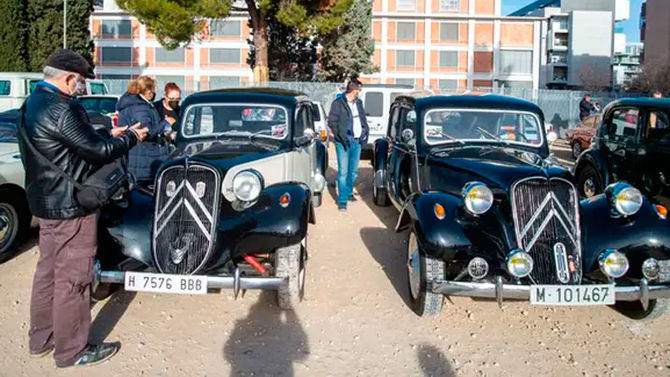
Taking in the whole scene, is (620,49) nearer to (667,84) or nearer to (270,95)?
(667,84)

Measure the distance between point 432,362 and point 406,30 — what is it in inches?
2241

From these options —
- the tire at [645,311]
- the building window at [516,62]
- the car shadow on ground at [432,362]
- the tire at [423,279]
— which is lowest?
the car shadow on ground at [432,362]

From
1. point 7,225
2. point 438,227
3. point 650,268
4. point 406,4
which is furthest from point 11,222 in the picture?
point 406,4

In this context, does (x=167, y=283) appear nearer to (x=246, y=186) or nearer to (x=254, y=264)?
(x=254, y=264)

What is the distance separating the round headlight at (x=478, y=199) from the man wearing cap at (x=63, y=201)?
2.52 meters

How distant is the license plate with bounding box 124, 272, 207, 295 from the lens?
401cm

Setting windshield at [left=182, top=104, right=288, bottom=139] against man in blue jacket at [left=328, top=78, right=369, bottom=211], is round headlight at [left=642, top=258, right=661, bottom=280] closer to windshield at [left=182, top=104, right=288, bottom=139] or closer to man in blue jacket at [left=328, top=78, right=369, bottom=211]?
windshield at [left=182, top=104, right=288, bottom=139]

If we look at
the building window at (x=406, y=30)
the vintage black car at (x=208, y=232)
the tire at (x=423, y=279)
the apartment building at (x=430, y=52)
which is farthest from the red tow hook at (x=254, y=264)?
the building window at (x=406, y=30)

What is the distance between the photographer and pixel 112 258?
4473 millimetres

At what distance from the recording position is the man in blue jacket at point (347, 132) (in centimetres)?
816

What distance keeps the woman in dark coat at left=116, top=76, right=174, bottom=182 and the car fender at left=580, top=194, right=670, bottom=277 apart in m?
4.18

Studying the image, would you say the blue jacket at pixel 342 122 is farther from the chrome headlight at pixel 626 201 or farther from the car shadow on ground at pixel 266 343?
the chrome headlight at pixel 626 201

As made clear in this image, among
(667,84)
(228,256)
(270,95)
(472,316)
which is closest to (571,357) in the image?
(472,316)

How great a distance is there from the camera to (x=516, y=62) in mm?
57938
